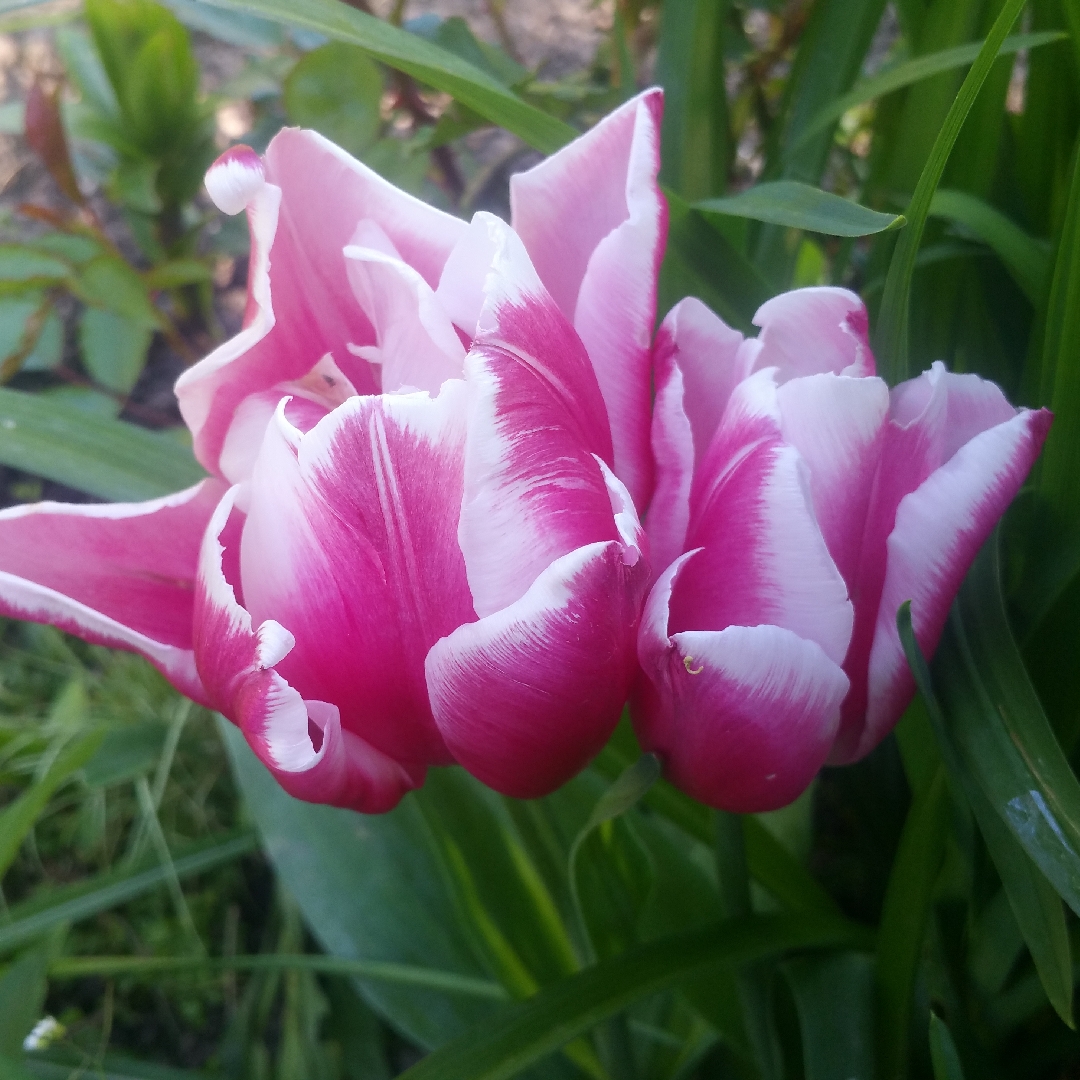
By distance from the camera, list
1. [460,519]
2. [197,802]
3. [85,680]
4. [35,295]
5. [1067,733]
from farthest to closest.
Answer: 1. [85,680]
2. [197,802]
3. [35,295]
4. [1067,733]
5. [460,519]

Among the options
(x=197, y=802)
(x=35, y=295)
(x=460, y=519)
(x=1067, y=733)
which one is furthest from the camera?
(x=197, y=802)

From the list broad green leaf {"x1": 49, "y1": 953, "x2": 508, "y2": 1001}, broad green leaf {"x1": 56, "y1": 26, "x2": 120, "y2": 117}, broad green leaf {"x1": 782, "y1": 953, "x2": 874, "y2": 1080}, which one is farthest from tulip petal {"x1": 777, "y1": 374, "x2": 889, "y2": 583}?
broad green leaf {"x1": 56, "y1": 26, "x2": 120, "y2": 117}

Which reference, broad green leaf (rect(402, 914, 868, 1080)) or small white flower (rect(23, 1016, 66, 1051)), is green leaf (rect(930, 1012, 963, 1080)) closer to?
broad green leaf (rect(402, 914, 868, 1080))

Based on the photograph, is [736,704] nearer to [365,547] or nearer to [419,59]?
[365,547]

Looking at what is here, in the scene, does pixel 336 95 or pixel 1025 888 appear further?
pixel 336 95

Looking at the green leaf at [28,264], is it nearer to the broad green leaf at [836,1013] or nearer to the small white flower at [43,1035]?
the small white flower at [43,1035]

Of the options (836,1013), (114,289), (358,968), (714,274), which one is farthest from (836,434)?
(114,289)

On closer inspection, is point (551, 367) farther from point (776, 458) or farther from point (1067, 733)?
point (1067, 733)

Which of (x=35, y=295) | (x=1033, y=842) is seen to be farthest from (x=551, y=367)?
(x=35, y=295)
